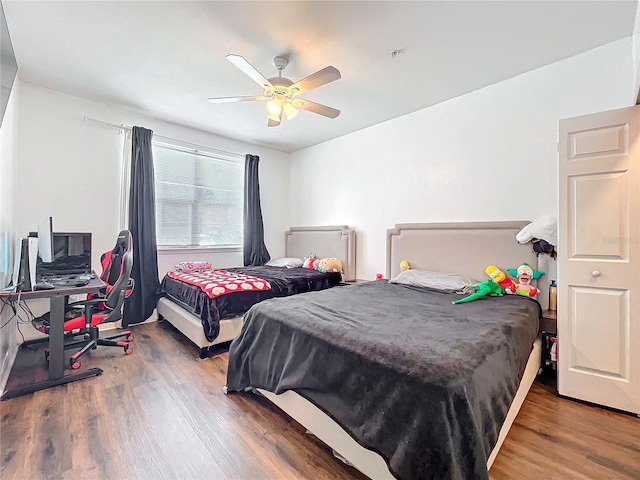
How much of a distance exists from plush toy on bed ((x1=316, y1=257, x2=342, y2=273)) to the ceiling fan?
2128mm

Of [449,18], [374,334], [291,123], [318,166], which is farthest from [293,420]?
[318,166]

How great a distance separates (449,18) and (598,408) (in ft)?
9.79

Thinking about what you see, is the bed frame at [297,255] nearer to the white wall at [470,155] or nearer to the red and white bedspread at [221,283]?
the white wall at [470,155]

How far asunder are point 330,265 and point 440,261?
5.01 feet

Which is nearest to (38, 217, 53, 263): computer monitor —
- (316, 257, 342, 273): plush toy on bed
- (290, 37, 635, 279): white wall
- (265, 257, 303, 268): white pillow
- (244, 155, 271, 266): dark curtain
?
(244, 155, 271, 266): dark curtain

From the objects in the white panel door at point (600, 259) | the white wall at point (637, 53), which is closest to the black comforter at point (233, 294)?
the white panel door at point (600, 259)

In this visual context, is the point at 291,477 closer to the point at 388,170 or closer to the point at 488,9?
the point at 488,9

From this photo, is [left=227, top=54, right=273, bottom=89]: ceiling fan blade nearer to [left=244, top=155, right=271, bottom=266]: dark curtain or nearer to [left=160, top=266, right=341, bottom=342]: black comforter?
[left=160, top=266, right=341, bottom=342]: black comforter

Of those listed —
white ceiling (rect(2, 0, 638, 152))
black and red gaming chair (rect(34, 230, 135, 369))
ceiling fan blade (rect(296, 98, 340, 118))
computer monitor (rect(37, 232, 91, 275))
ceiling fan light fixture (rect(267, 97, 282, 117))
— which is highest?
white ceiling (rect(2, 0, 638, 152))

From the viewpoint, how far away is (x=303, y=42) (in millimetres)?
2457

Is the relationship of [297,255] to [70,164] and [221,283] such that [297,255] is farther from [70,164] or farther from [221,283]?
[70,164]

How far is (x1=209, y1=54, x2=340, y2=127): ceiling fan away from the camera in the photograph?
7.33 ft

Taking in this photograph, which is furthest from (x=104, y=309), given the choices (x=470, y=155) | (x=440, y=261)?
(x=470, y=155)

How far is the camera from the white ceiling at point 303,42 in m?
2.12
